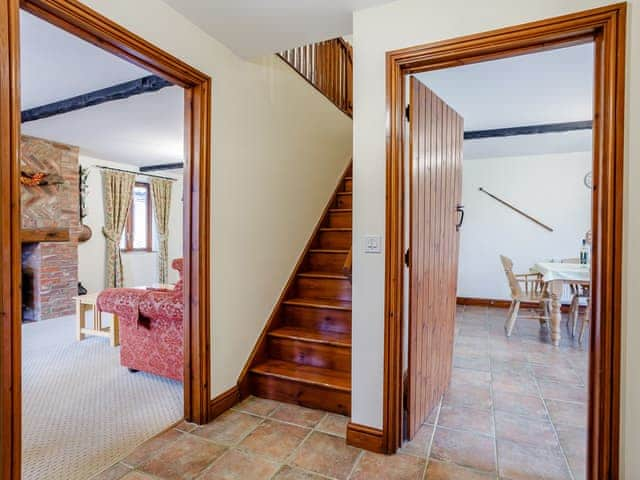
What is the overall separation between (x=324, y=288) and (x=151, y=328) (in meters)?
1.40

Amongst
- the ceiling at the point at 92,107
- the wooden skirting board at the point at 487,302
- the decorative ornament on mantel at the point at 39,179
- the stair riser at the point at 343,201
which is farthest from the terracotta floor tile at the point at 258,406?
the wooden skirting board at the point at 487,302

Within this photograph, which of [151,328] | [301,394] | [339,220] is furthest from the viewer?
[339,220]

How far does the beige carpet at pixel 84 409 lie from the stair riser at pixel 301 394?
540mm

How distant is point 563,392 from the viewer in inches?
106

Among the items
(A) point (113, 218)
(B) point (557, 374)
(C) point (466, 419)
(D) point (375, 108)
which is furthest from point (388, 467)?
(A) point (113, 218)

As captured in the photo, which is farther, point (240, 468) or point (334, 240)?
point (334, 240)

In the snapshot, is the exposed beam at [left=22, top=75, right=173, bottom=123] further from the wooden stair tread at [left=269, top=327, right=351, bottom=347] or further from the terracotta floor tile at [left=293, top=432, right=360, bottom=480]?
the terracotta floor tile at [left=293, top=432, right=360, bottom=480]

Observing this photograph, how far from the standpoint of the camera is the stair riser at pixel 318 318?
280 centimetres

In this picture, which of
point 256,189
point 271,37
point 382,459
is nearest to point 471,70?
point 271,37

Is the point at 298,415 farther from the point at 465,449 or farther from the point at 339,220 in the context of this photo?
the point at 339,220

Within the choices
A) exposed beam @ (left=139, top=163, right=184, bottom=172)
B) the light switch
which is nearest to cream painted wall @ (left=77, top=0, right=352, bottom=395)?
the light switch

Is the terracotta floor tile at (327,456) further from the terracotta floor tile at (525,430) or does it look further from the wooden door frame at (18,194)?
the terracotta floor tile at (525,430)

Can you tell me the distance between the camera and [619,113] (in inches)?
57.0

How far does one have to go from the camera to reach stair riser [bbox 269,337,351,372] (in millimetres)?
2545
